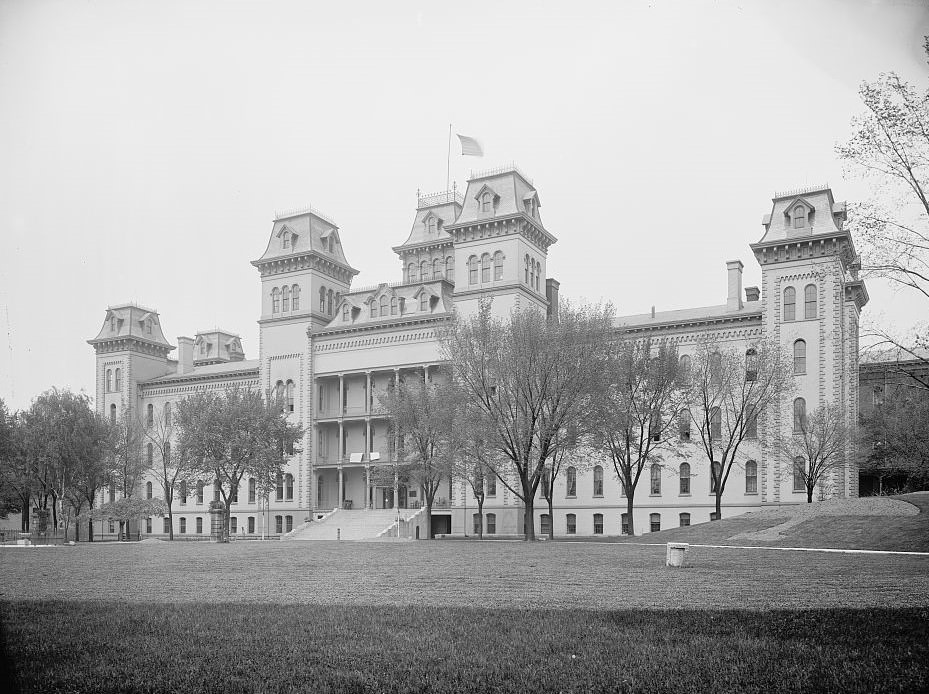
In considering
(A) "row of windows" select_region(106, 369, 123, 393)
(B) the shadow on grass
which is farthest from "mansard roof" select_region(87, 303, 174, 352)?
(B) the shadow on grass

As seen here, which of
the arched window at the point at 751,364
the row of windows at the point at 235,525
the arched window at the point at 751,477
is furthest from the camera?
the row of windows at the point at 235,525

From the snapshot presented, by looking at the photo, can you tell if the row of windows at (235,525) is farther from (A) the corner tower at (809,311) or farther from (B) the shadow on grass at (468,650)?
(B) the shadow on grass at (468,650)

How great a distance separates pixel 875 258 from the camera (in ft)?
78.1

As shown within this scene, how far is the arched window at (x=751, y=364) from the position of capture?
52.0 m

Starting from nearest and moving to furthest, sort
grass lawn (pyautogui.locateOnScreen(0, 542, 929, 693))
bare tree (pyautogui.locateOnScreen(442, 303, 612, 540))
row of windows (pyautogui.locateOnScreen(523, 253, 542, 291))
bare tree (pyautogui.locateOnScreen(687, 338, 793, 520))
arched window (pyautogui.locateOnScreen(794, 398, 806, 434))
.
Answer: grass lawn (pyautogui.locateOnScreen(0, 542, 929, 693))
bare tree (pyautogui.locateOnScreen(442, 303, 612, 540))
bare tree (pyautogui.locateOnScreen(687, 338, 793, 520))
arched window (pyautogui.locateOnScreen(794, 398, 806, 434))
row of windows (pyautogui.locateOnScreen(523, 253, 542, 291))

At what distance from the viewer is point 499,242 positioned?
65.6m

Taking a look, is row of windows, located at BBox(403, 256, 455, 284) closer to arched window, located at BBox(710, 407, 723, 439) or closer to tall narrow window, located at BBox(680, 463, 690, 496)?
tall narrow window, located at BBox(680, 463, 690, 496)

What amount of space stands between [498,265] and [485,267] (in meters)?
1.06

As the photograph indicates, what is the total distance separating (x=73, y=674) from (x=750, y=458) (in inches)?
2112

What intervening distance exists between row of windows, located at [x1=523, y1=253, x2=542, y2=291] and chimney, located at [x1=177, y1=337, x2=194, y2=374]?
38700 millimetres

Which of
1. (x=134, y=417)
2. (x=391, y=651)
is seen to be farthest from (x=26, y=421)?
(x=391, y=651)

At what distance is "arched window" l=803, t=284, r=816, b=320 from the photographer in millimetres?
57469

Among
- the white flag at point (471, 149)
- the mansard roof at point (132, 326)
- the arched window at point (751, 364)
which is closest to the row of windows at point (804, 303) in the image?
the arched window at point (751, 364)

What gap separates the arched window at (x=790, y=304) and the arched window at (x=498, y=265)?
746 inches
